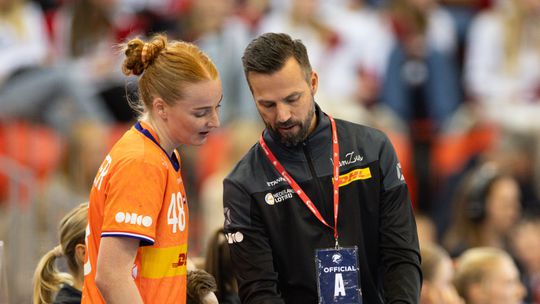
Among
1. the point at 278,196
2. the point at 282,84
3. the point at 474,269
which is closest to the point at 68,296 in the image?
the point at 278,196

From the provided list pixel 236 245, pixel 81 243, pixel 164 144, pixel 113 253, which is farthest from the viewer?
pixel 81 243

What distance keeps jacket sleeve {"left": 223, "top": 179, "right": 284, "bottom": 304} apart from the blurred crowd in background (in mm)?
3549

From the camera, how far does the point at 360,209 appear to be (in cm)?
418

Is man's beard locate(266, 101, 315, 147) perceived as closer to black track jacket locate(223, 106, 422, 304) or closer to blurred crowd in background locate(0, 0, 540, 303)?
black track jacket locate(223, 106, 422, 304)

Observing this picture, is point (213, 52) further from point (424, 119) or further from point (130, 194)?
point (130, 194)

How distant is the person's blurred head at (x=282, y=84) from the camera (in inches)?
159

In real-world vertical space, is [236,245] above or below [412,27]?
below

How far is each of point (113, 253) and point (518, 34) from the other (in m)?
6.66

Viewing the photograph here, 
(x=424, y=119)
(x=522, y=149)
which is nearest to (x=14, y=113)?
(x=424, y=119)

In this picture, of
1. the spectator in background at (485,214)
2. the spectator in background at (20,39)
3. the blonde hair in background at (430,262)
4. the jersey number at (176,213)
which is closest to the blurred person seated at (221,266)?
the jersey number at (176,213)

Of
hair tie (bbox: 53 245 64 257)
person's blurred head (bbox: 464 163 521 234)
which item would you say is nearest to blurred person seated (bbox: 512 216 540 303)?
person's blurred head (bbox: 464 163 521 234)

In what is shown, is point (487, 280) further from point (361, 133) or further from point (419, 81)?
point (419, 81)

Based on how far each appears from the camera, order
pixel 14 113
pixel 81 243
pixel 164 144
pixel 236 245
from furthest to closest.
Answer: pixel 14 113, pixel 81 243, pixel 236 245, pixel 164 144

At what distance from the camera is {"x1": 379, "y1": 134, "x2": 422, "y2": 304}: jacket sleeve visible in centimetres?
413
